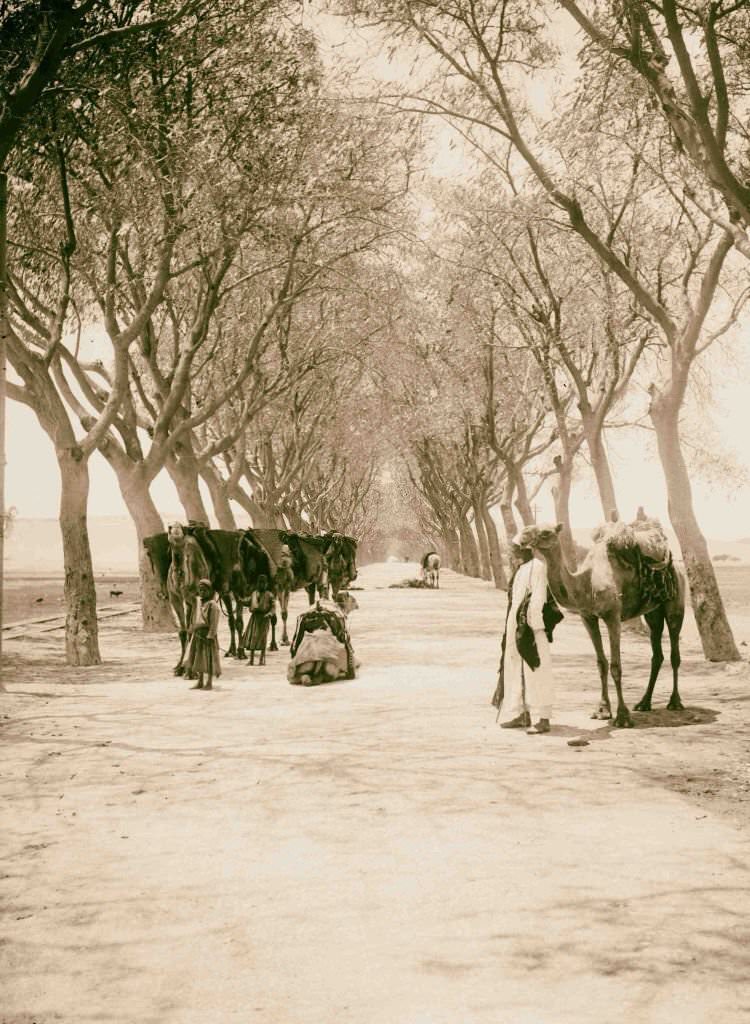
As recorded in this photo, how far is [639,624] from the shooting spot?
21203 mm

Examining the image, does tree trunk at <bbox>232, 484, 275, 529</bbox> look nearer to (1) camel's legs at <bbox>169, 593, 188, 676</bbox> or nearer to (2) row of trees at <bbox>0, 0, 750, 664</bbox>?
(2) row of trees at <bbox>0, 0, 750, 664</bbox>

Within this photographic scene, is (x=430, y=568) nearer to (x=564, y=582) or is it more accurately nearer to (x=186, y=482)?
(x=186, y=482)

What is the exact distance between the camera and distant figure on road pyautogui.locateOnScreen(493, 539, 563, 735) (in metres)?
9.95

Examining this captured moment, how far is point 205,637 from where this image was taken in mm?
13445

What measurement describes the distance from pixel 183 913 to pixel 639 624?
1722 cm

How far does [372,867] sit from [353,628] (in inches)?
703

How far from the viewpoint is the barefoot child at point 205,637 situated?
43.8 feet

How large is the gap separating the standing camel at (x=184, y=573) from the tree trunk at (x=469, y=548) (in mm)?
39490

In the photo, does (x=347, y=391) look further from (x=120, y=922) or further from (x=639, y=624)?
(x=120, y=922)

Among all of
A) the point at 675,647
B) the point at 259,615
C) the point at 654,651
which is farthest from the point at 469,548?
the point at 675,647

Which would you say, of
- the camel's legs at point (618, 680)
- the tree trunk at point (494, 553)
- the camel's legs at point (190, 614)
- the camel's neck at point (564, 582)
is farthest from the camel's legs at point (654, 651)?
the tree trunk at point (494, 553)

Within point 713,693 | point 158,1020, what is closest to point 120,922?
point 158,1020

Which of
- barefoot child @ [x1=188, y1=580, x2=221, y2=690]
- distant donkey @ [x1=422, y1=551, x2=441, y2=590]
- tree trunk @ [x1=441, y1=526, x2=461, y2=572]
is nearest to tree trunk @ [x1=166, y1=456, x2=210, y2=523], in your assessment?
barefoot child @ [x1=188, y1=580, x2=221, y2=690]

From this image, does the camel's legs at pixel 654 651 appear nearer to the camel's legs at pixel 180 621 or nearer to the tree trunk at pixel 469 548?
the camel's legs at pixel 180 621
